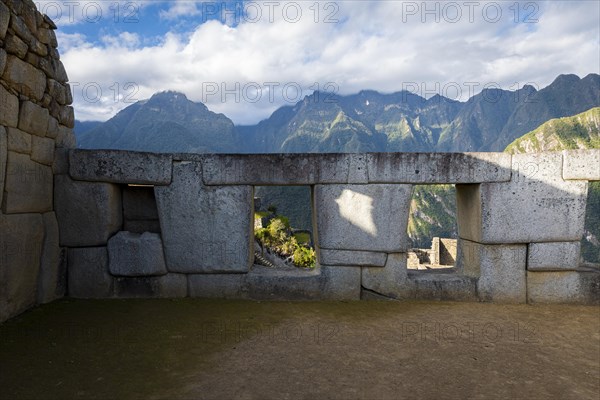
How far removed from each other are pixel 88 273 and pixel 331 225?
128 inches

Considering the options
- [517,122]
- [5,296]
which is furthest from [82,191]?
[517,122]

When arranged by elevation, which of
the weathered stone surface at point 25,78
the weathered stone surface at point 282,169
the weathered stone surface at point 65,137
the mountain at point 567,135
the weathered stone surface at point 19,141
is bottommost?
the weathered stone surface at point 282,169

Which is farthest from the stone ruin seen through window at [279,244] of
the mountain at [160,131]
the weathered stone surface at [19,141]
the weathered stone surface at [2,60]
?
the mountain at [160,131]

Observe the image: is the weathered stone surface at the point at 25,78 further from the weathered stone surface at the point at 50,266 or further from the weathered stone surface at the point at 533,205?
the weathered stone surface at the point at 533,205

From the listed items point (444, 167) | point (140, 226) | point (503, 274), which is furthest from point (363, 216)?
point (140, 226)

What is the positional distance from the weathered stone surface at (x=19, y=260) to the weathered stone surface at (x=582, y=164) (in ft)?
21.2

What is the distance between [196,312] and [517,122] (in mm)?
227237

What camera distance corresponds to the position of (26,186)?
4191 millimetres

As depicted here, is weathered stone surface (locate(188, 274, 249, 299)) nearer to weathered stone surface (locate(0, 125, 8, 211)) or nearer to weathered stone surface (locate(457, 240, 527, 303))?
weathered stone surface (locate(0, 125, 8, 211))

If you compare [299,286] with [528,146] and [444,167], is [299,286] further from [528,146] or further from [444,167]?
[528,146]

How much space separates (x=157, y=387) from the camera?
2621 mm

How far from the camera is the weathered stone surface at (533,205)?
4680mm

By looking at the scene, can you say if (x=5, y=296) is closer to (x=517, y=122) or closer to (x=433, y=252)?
(x=433, y=252)

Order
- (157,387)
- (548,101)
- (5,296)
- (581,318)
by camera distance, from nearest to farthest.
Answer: (157,387)
(5,296)
(581,318)
(548,101)
